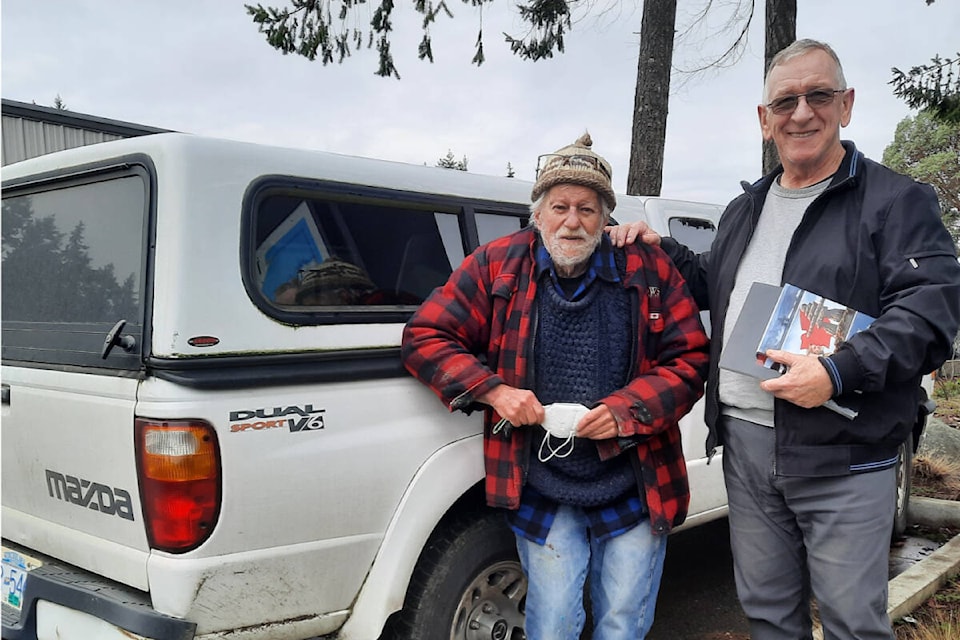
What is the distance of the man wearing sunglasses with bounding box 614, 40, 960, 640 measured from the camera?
6.27ft

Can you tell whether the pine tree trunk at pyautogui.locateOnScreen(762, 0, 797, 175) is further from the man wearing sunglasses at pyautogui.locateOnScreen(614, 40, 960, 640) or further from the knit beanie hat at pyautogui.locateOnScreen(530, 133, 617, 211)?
the knit beanie hat at pyautogui.locateOnScreen(530, 133, 617, 211)

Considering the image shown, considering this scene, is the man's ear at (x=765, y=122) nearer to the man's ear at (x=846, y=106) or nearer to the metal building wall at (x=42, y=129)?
the man's ear at (x=846, y=106)

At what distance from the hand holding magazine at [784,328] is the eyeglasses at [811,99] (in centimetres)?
51

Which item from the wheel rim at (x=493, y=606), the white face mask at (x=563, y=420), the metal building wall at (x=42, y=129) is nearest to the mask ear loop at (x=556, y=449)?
the white face mask at (x=563, y=420)

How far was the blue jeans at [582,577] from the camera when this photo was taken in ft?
→ 7.43

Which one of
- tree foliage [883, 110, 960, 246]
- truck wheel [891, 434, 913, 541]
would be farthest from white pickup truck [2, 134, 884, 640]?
tree foliage [883, 110, 960, 246]

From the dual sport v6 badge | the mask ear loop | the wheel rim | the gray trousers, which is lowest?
the wheel rim

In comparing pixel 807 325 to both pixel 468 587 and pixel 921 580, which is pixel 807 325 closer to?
pixel 468 587

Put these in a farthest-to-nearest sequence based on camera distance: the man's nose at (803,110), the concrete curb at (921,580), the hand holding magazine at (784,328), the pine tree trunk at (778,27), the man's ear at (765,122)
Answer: the pine tree trunk at (778,27), the concrete curb at (921,580), the man's ear at (765,122), the man's nose at (803,110), the hand holding magazine at (784,328)

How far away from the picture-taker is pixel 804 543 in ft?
7.19

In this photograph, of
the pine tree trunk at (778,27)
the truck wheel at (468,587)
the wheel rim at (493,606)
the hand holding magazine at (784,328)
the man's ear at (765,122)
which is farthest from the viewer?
the pine tree trunk at (778,27)

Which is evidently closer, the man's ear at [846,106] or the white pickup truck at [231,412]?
the white pickup truck at [231,412]

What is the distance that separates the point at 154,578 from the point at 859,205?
2132 mm

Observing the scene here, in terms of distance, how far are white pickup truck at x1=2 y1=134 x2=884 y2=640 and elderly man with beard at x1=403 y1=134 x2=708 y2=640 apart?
0.76 ft
